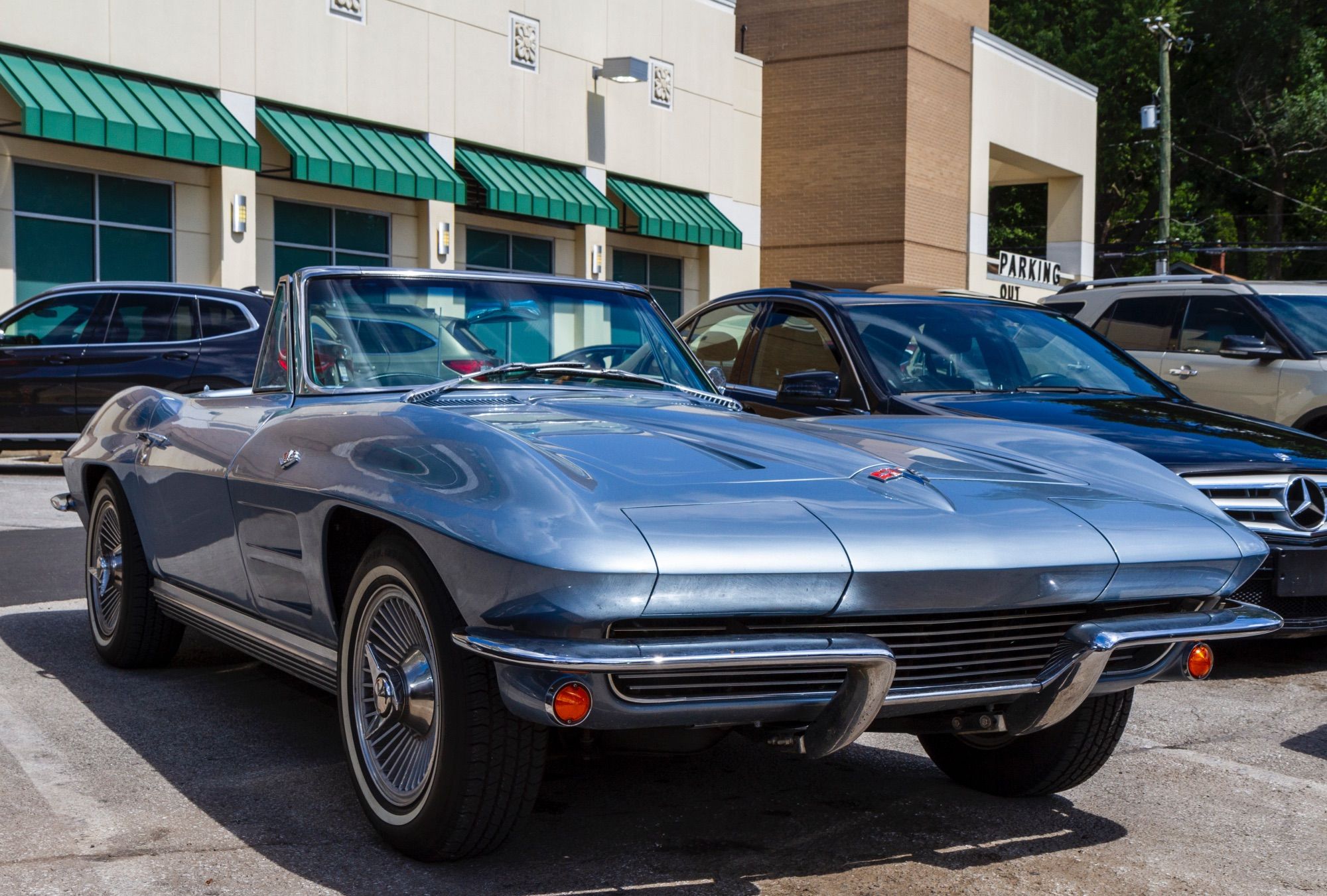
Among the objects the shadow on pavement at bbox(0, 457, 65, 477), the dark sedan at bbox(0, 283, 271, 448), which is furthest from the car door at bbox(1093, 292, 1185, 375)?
the shadow on pavement at bbox(0, 457, 65, 477)

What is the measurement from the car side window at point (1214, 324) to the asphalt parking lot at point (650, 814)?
215 inches

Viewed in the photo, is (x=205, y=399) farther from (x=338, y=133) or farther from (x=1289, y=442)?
(x=338, y=133)

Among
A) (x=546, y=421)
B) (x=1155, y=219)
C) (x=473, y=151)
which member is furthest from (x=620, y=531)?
(x=1155, y=219)

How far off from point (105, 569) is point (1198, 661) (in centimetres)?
415

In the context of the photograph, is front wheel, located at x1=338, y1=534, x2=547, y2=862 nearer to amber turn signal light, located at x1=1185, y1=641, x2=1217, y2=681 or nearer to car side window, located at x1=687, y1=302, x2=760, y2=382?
amber turn signal light, located at x1=1185, y1=641, x2=1217, y2=681

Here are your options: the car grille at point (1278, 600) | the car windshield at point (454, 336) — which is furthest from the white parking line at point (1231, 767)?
the car windshield at point (454, 336)

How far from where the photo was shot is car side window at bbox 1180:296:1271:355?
10508 millimetres

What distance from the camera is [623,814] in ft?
13.1

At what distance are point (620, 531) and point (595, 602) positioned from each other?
0.55ft

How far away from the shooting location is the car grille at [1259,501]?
5883 millimetres

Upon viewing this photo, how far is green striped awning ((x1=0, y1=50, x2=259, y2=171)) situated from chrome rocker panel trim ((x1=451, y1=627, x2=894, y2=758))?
51.5ft

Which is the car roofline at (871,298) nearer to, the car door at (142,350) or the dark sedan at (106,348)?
the dark sedan at (106,348)

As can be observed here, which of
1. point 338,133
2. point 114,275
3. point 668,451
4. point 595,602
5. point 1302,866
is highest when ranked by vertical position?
point 338,133

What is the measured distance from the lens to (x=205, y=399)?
5.34 m
